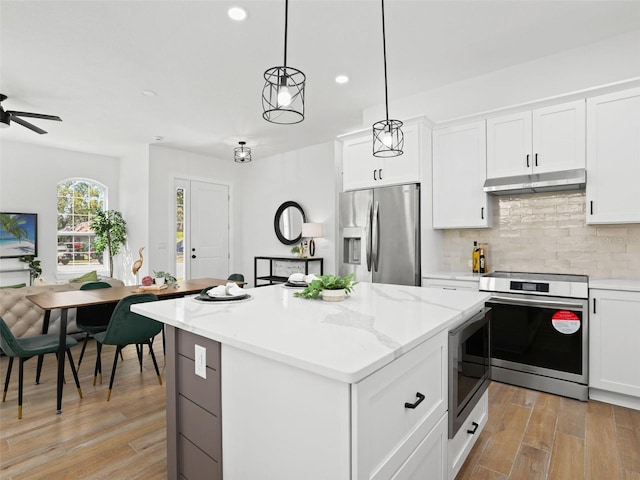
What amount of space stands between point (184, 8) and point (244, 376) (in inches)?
101

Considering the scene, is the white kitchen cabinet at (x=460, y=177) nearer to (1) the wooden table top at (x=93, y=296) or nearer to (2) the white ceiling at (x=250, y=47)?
(2) the white ceiling at (x=250, y=47)

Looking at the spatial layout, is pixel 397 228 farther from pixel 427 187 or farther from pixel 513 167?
pixel 513 167

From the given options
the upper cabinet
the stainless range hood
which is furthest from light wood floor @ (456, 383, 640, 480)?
the upper cabinet

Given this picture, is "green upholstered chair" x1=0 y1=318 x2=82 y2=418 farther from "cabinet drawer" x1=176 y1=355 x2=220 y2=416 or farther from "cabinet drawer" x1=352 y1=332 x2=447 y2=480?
"cabinet drawer" x1=352 y1=332 x2=447 y2=480

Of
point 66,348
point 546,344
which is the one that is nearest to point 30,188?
point 66,348

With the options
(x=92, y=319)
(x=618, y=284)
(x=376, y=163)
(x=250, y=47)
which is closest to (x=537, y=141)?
(x=618, y=284)

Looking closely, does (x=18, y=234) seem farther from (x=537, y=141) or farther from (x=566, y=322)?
(x=566, y=322)

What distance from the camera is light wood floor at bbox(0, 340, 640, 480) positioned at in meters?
1.94

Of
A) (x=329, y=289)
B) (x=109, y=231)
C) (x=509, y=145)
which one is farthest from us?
(x=109, y=231)

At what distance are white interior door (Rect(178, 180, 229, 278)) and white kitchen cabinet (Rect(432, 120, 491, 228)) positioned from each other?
4.59 meters

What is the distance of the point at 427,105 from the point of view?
399 cm

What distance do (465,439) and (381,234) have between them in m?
2.16

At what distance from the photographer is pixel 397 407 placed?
1.18 meters

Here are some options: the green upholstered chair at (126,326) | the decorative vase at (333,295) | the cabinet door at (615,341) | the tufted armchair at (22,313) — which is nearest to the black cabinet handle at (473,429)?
the decorative vase at (333,295)
